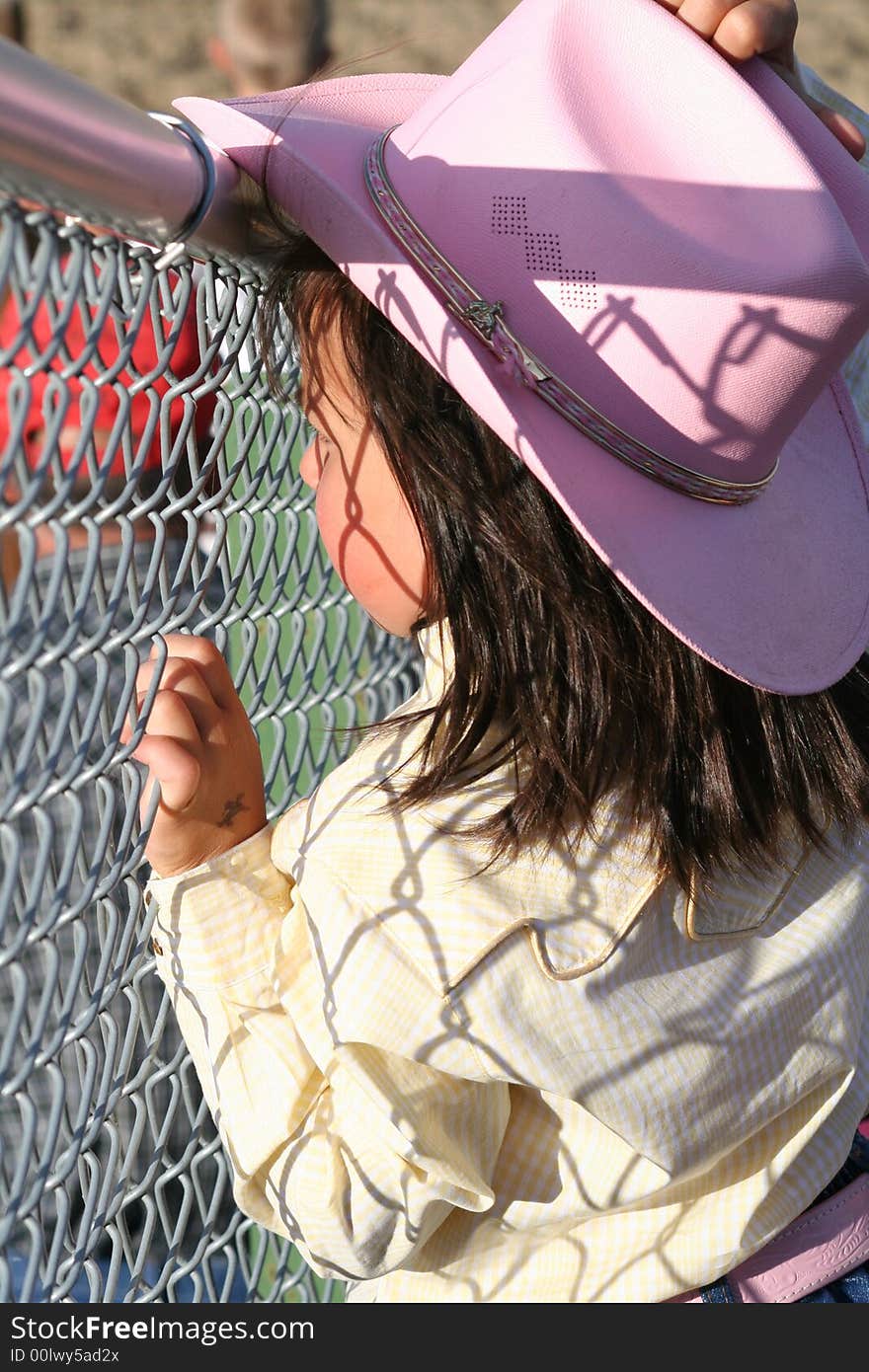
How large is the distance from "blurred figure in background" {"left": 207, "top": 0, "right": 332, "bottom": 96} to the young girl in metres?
2.35

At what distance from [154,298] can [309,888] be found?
0.49 m

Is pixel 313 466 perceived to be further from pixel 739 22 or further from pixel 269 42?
pixel 269 42

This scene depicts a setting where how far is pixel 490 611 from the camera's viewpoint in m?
1.19

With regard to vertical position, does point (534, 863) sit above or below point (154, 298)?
below

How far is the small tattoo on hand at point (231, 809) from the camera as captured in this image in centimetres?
118

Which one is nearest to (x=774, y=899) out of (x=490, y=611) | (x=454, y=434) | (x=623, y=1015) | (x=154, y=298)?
(x=623, y=1015)

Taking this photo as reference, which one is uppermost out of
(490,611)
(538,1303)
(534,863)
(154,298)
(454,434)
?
(154,298)

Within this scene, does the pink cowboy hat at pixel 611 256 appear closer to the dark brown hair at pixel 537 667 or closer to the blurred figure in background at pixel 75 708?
the dark brown hair at pixel 537 667

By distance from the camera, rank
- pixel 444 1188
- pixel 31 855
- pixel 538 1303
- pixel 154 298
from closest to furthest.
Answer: pixel 154 298 → pixel 444 1188 → pixel 538 1303 → pixel 31 855

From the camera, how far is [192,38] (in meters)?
7.41

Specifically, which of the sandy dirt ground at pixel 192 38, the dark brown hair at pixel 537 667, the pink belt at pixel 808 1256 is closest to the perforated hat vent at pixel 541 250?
the dark brown hair at pixel 537 667

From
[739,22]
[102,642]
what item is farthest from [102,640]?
[739,22]

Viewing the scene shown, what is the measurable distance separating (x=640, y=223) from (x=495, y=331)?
0.46 ft

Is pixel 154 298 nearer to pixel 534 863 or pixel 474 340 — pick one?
pixel 474 340
